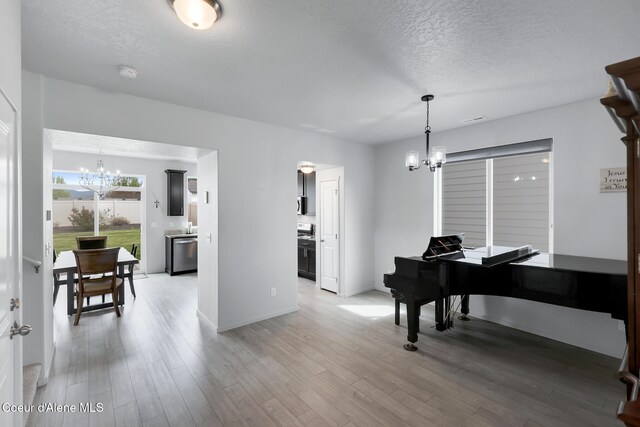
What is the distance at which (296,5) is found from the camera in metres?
1.70

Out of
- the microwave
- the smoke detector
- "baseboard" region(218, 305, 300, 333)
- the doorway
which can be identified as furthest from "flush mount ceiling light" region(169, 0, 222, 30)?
the microwave

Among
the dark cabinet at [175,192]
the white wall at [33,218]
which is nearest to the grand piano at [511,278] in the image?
the white wall at [33,218]

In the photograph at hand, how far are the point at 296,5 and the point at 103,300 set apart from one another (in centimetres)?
506

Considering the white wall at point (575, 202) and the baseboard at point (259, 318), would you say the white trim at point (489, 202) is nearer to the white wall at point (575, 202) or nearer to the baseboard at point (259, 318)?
the white wall at point (575, 202)

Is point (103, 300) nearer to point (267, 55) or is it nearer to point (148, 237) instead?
point (148, 237)

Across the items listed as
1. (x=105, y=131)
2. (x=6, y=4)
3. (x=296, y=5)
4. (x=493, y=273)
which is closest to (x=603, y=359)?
(x=493, y=273)

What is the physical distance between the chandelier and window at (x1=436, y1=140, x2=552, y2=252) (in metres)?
6.45

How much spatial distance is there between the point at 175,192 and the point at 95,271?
3434mm

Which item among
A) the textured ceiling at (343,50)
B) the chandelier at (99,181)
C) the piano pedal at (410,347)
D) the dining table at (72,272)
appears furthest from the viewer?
the chandelier at (99,181)

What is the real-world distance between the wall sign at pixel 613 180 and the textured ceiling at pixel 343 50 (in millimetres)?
823

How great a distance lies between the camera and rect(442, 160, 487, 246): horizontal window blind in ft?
13.8

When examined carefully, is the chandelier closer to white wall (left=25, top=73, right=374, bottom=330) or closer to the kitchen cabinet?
white wall (left=25, top=73, right=374, bottom=330)

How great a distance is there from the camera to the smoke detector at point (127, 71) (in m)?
2.41

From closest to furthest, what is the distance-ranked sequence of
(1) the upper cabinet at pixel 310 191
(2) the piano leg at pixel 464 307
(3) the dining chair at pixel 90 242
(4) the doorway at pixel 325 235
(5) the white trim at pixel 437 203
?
(2) the piano leg at pixel 464 307
(5) the white trim at pixel 437 203
(3) the dining chair at pixel 90 242
(4) the doorway at pixel 325 235
(1) the upper cabinet at pixel 310 191
